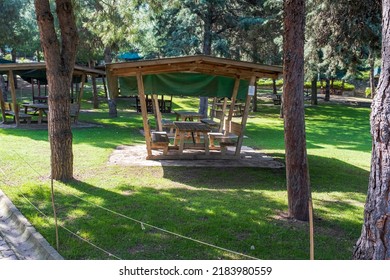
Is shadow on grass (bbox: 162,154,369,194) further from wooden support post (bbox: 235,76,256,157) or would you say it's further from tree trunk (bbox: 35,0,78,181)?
tree trunk (bbox: 35,0,78,181)

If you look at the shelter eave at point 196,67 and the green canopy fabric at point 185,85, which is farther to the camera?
the green canopy fabric at point 185,85

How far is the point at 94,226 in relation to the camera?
573 centimetres

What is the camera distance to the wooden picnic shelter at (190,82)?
33.1ft

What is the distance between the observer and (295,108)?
20.4ft

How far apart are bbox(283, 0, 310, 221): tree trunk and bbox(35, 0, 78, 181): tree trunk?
4192mm

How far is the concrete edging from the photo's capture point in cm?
498

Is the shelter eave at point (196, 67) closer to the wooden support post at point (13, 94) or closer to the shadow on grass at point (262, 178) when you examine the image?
the shadow on grass at point (262, 178)

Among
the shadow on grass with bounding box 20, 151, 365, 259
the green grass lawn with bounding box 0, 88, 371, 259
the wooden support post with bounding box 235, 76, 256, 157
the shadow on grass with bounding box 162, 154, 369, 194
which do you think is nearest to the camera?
the shadow on grass with bounding box 20, 151, 365, 259

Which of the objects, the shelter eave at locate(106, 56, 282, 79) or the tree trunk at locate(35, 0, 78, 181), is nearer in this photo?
the tree trunk at locate(35, 0, 78, 181)

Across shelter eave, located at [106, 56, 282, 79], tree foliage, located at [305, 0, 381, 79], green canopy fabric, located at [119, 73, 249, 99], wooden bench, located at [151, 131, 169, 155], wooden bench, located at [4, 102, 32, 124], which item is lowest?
wooden bench, located at [151, 131, 169, 155]

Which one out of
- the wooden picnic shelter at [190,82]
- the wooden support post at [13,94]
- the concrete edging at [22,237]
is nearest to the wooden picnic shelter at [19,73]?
the wooden support post at [13,94]

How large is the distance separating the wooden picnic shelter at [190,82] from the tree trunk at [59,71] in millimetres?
1633

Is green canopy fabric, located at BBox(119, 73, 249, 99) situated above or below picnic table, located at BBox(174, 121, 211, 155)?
above

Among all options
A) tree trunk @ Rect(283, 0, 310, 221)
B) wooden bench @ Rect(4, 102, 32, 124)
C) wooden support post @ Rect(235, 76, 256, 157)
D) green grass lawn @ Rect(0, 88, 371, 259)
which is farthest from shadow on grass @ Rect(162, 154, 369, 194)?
wooden bench @ Rect(4, 102, 32, 124)
